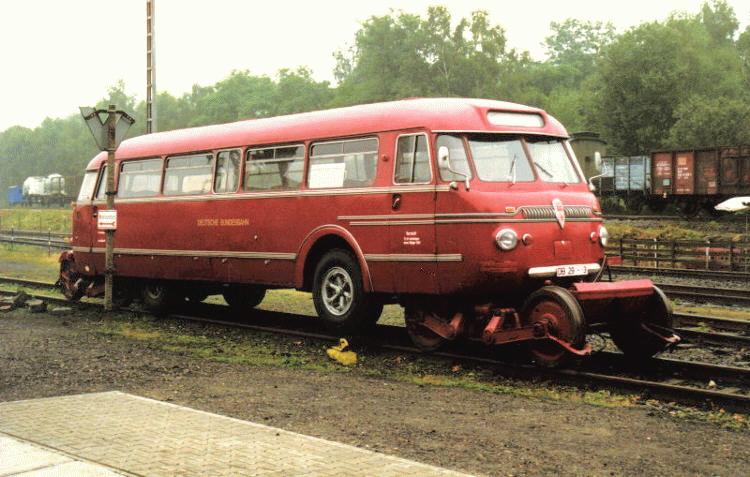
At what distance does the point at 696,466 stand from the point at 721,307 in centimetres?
1077

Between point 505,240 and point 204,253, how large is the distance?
570 cm

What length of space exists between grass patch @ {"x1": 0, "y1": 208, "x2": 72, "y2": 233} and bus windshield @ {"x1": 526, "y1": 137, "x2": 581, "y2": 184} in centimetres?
4498

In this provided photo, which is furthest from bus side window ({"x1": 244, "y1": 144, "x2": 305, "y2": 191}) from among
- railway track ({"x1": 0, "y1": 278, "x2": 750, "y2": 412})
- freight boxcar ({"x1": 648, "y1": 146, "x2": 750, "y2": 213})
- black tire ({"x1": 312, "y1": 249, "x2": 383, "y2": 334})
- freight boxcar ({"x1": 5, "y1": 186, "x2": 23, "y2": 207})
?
freight boxcar ({"x1": 5, "y1": 186, "x2": 23, "y2": 207})

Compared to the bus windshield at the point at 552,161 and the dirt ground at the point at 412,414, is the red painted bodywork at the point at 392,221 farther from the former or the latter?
the dirt ground at the point at 412,414

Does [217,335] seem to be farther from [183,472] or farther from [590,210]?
[183,472]

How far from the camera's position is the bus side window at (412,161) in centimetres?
1034

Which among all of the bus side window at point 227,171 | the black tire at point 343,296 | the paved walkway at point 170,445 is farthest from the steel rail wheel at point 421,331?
the paved walkway at point 170,445

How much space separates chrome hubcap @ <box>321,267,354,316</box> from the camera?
11.4 m

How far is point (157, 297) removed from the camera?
A: 51.3 feet

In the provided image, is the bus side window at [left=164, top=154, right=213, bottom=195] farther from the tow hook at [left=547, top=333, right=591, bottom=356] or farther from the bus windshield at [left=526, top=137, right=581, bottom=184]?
the tow hook at [left=547, top=333, right=591, bottom=356]

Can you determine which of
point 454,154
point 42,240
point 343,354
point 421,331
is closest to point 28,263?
point 42,240

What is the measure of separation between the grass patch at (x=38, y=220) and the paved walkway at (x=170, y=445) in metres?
46.7

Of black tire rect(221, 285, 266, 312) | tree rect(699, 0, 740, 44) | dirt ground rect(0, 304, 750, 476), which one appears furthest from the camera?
tree rect(699, 0, 740, 44)

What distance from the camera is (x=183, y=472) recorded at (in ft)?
18.8
